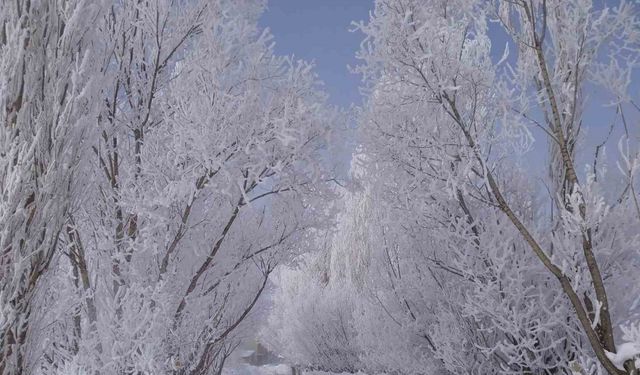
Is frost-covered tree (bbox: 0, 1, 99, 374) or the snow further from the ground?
frost-covered tree (bbox: 0, 1, 99, 374)

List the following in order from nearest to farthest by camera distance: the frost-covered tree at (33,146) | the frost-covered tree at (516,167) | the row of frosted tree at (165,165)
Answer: the frost-covered tree at (33,146)
the frost-covered tree at (516,167)
the row of frosted tree at (165,165)

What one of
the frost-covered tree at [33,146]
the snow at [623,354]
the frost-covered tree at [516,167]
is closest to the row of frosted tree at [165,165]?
the frost-covered tree at [33,146]

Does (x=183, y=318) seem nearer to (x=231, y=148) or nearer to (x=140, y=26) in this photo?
(x=231, y=148)

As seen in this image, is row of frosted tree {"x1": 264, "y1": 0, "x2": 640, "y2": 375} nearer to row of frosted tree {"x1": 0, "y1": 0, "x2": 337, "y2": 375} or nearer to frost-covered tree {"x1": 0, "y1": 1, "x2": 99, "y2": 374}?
row of frosted tree {"x1": 0, "y1": 0, "x2": 337, "y2": 375}

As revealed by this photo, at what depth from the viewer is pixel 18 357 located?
3.85 m

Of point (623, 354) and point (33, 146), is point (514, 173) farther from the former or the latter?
point (33, 146)

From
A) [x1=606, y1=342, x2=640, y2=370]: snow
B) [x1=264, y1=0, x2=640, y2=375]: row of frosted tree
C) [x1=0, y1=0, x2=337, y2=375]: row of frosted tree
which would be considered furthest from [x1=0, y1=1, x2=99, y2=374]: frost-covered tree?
[x1=606, y1=342, x2=640, y2=370]: snow

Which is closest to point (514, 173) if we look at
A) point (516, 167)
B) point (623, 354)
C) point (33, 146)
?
point (516, 167)

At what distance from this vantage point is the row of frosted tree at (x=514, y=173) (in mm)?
4812

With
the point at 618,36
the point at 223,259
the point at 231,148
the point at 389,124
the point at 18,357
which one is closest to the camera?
the point at 18,357

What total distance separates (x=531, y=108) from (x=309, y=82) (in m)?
2.54

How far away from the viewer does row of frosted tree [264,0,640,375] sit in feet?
15.8

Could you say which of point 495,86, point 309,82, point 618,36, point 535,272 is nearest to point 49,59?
point 309,82

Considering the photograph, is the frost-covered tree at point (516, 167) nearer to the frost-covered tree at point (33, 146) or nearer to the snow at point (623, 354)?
the snow at point (623, 354)
